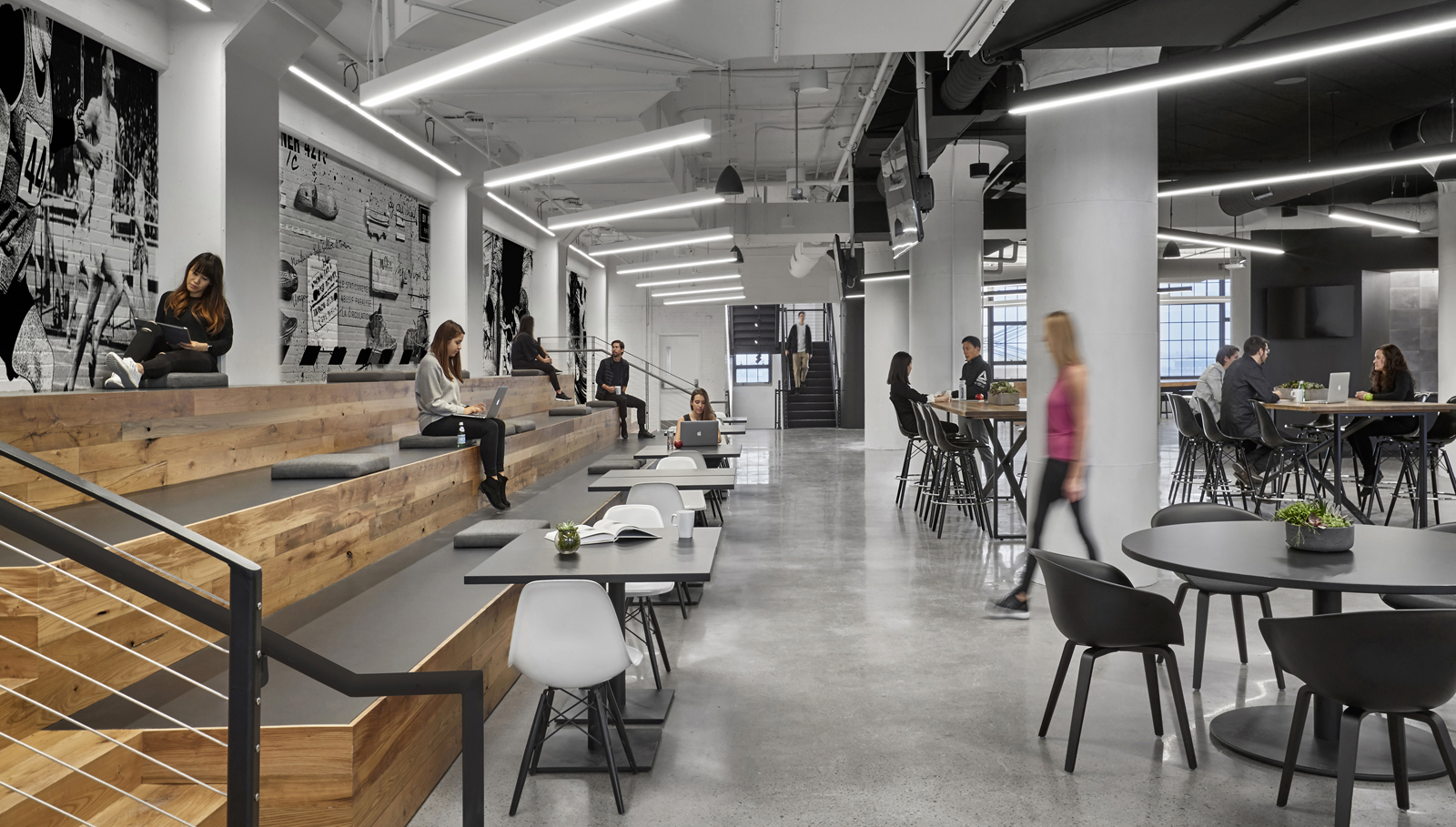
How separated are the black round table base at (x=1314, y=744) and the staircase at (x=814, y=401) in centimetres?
1848

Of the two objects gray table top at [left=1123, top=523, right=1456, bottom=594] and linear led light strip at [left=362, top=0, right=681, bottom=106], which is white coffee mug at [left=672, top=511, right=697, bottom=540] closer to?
gray table top at [left=1123, top=523, right=1456, bottom=594]

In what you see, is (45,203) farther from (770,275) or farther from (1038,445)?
(770,275)

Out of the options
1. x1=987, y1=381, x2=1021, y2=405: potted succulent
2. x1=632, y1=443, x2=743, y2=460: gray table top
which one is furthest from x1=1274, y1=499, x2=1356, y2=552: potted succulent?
x1=632, y1=443, x2=743, y2=460: gray table top

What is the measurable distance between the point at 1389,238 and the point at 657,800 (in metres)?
17.3

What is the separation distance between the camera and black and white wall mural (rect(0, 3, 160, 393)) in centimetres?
507

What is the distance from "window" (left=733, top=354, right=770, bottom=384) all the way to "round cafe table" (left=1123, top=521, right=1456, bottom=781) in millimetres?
20637

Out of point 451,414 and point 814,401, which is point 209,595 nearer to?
point 451,414

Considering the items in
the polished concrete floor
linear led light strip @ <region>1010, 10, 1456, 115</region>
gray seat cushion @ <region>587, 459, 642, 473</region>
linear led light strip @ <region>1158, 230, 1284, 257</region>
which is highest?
linear led light strip @ <region>1158, 230, 1284, 257</region>

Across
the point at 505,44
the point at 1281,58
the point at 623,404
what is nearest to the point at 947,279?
the point at 623,404

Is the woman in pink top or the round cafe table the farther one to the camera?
the woman in pink top

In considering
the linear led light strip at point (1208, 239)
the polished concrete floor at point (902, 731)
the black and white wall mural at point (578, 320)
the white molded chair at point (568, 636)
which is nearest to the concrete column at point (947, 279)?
the linear led light strip at point (1208, 239)

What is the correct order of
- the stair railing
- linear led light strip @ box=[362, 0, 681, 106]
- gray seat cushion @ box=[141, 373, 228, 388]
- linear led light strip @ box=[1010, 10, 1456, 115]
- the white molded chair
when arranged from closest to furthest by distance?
the stair railing < the white molded chair < linear led light strip @ box=[1010, 10, 1456, 115] < linear led light strip @ box=[362, 0, 681, 106] < gray seat cushion @ box=[141, 373, 228, 388]

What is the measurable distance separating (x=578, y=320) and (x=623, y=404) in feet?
20.4

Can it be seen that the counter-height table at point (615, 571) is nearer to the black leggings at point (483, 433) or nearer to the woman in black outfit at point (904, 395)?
the black leggings at point (483, 433)
